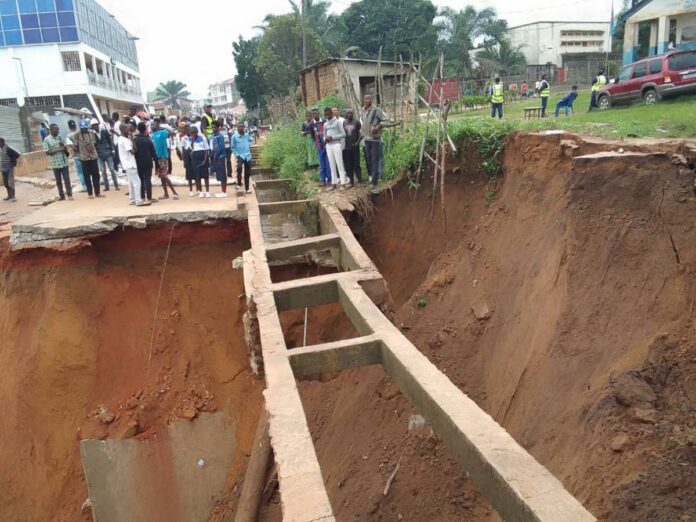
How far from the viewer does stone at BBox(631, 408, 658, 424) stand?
125 inches

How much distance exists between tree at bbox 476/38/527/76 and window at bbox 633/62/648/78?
23394 millimetres

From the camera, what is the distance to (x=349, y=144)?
862 centimetres

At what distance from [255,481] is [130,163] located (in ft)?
17.7

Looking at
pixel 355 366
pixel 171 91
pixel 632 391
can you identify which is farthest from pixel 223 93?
pixel 632 391

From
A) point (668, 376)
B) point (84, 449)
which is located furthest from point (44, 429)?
point (668, 376)

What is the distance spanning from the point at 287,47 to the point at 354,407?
30.9 metres

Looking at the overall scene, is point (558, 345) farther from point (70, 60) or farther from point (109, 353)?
point (70, 60)

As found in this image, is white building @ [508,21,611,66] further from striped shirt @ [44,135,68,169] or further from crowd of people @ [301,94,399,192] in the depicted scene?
striped shirt @ [44,135,68,169]

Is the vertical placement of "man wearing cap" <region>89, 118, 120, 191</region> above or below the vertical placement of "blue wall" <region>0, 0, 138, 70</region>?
below

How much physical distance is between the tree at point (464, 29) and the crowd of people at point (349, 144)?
99.0 feet

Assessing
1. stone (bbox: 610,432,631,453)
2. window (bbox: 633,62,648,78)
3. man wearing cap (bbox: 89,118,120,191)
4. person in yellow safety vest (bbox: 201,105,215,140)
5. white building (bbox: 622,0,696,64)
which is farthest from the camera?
white building (bbox: 622,0,696,64)

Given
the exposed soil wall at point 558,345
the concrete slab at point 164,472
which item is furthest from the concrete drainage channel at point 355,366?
the concrete slab at point 164,472

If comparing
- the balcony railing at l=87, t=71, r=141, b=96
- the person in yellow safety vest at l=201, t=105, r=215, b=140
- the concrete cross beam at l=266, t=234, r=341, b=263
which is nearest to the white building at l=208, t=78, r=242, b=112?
the balcony railing at l=87, t=71, r=141, b=96

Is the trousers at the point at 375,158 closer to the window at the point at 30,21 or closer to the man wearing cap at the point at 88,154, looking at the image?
the man wearing cap at the point at 88,154
